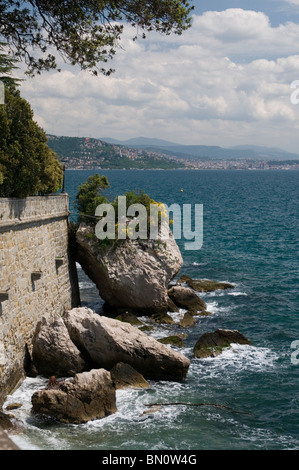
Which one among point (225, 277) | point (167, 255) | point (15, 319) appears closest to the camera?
point (15, 319)

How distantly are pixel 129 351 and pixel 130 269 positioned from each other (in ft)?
23.4

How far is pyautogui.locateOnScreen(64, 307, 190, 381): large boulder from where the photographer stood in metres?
18.2

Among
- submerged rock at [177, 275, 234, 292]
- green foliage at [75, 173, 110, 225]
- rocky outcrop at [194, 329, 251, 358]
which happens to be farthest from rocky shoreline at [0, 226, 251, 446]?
submerged rock at [177, 275, 234, 292]

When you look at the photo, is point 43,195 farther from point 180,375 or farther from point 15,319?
point 180,375

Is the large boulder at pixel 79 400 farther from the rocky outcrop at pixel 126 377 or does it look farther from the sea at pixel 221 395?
the rocky outcrop at pixel 126 377

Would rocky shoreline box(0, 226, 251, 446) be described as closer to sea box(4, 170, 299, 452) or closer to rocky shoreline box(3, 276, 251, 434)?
rocky shoreline box(3, 276, 251, 434)

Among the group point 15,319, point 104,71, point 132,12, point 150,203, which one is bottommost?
point 15,319

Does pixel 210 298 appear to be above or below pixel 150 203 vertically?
below

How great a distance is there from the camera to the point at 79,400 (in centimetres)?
1530

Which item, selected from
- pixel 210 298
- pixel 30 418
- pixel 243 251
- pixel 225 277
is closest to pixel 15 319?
pixel 30 418

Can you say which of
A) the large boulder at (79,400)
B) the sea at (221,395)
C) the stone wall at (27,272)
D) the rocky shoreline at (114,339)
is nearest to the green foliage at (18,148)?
the stone wall at (27,272)

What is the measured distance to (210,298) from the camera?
29.3 m

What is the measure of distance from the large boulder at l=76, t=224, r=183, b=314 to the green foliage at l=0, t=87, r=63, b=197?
5.98m
